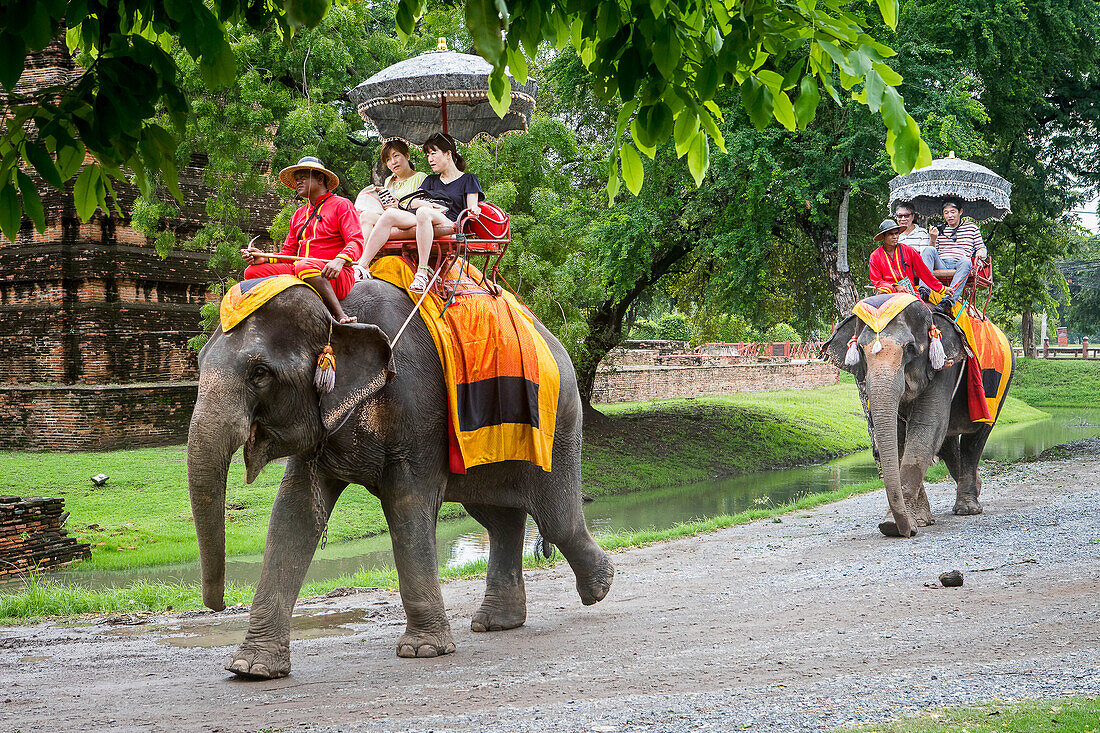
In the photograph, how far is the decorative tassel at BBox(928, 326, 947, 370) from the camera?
10.5 m

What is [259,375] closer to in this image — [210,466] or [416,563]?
[210,466]

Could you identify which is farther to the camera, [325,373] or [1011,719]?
[325,373]

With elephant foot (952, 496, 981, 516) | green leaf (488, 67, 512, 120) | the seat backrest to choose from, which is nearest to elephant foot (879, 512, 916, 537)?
elephant foot (952, 496, 981, 516)

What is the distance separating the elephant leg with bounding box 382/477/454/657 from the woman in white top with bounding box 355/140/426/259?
1.73 meters

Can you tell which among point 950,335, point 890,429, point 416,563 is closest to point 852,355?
point 890,429

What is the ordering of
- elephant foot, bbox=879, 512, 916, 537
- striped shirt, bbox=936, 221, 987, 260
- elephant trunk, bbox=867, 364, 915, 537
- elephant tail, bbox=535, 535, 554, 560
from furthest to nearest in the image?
striped shirt, bbox=936, 221, 987, 260
elephant foot, bbox=879, 512, 916, 537
elephant trunk, bbox=867, 364, 915, 537
elephant tail, bbox=535, 535, 554, 560

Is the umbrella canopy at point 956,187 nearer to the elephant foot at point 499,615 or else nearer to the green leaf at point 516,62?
the elephant foot at point 499,615

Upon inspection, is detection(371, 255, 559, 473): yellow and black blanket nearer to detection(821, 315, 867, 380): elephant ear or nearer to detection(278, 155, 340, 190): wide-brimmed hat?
detection(278, 155, 340, 190): wide-brimmed hat

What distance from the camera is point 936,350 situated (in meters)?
10.5

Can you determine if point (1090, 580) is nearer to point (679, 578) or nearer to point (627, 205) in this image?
point (679, 578)

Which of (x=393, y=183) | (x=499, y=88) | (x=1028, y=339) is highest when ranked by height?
(x=393, y=183)

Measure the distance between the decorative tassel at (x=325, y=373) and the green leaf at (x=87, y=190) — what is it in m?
1.43

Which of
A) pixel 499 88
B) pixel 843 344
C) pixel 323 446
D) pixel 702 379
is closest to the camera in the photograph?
pixel 499 88

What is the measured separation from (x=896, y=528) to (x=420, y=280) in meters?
6.32
